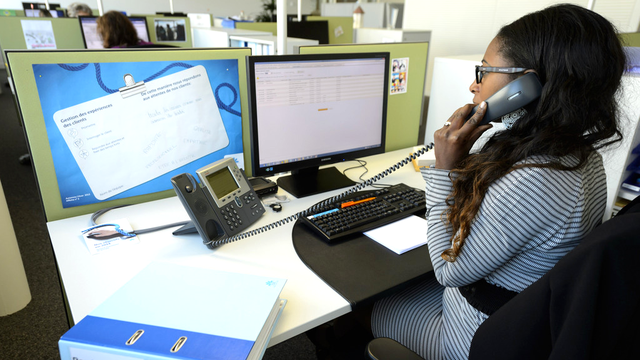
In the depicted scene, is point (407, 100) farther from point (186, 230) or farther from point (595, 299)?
point (595, 299)

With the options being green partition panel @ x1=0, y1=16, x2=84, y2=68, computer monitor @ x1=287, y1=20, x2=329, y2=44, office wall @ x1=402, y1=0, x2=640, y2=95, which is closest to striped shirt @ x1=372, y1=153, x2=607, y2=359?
computer monitor @ x1=287, y1=20, x2=329, y2=44

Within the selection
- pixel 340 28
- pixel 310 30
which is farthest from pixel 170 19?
pixel 340 28

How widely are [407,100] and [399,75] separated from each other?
0.13 metres

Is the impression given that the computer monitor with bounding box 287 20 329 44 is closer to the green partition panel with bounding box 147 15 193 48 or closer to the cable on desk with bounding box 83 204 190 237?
the green partition panel with bounding box 147 15 193 48

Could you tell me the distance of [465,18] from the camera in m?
4.77

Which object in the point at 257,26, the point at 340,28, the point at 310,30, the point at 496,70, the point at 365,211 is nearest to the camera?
the point at 496,70

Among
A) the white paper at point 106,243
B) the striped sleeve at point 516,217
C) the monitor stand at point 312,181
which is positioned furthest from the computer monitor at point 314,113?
the striped sleeve at point 516,217

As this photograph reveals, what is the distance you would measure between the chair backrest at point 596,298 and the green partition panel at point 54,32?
13.8 feet

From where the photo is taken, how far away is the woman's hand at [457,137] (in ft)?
2.91

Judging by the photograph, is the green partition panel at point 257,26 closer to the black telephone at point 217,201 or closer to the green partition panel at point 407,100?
the green partition panel at point 407,100

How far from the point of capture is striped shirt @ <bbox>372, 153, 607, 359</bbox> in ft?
2.36

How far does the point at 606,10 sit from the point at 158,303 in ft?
14.3

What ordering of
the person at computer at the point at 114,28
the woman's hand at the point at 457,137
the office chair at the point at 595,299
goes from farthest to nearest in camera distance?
the person at computer at the point at 114,28, the woman's hand at the point at 457,137, the office chair at the point at 595,299

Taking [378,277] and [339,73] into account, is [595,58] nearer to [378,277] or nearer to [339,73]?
[378,277]
